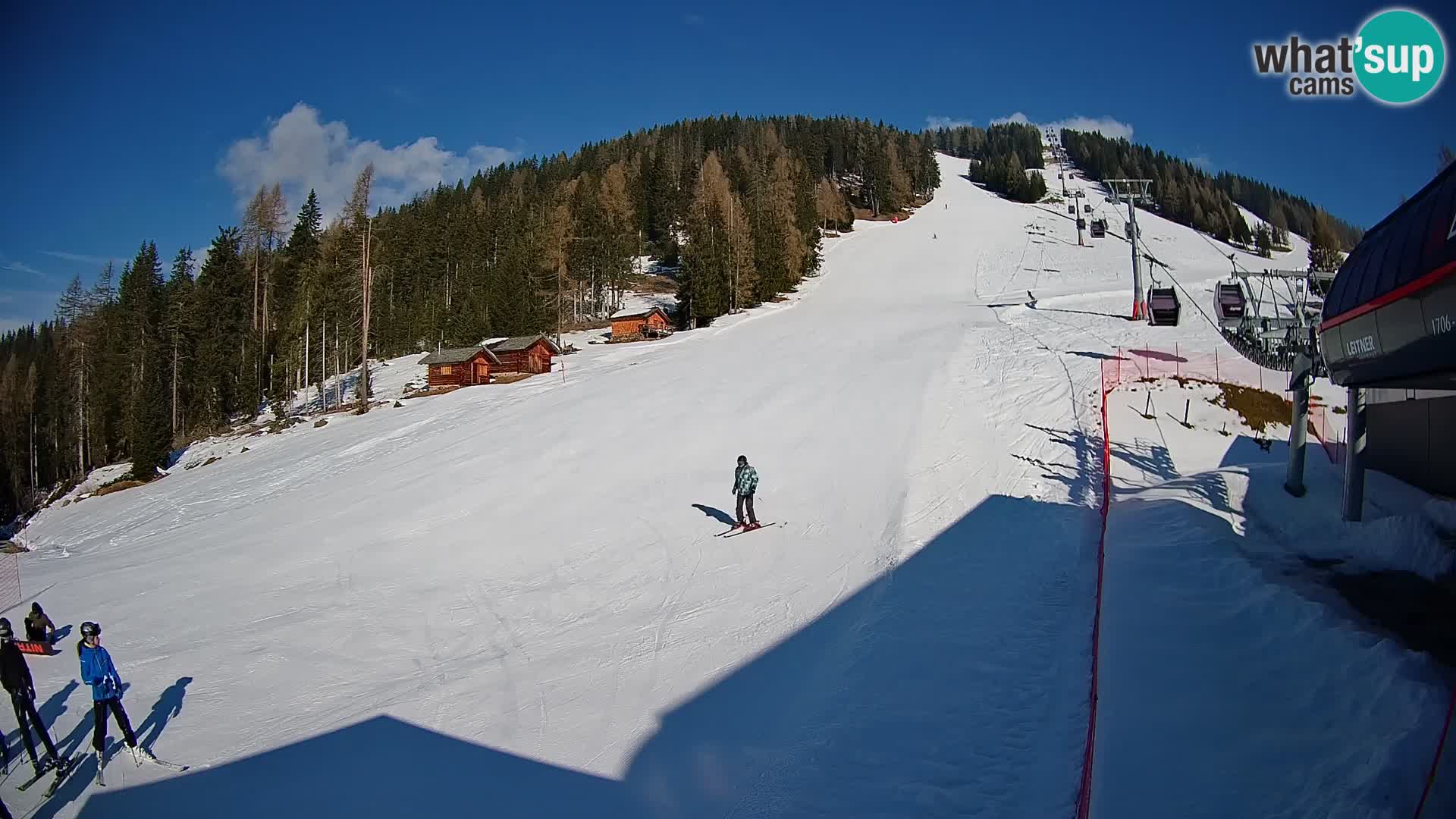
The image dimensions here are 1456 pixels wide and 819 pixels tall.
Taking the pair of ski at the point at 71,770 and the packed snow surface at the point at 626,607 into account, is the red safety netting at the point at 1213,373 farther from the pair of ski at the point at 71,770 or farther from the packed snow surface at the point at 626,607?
the pair of ski at the point at 71,770

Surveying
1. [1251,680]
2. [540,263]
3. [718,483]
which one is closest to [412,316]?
[540,263]

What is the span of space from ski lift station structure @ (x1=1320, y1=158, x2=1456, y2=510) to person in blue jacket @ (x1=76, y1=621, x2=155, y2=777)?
42.6 ft

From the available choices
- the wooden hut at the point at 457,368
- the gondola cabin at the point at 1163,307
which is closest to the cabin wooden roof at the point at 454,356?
the wooden hut at the point at 457,368

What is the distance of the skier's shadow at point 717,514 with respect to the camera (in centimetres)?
1472

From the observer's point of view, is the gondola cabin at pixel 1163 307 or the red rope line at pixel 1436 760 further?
the gondola cabin at pixel 1163 307

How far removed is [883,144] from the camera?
419ft

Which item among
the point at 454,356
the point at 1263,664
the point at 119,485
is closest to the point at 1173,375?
the point at 1263,664

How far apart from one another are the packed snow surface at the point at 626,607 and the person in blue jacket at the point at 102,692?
295mm

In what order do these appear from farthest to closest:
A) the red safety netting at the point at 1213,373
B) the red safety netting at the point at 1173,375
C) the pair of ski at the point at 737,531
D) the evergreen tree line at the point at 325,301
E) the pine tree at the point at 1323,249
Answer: the pine tree at the point at 1323,249 → the evergreen tree line at the point at 325,301 → the red safety netting at the point at 1213,373 → the pair of ski at the point at 737,531 → the red safety netting at the point at 1173,375

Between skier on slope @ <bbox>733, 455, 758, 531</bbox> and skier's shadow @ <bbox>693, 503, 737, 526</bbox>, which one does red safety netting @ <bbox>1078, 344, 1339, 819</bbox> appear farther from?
skier's shadow @ <bbox>693, 503, 737, 526</bbox>

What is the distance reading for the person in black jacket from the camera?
7.20 meters

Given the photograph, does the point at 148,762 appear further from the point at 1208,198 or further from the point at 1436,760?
the point at 1208,198

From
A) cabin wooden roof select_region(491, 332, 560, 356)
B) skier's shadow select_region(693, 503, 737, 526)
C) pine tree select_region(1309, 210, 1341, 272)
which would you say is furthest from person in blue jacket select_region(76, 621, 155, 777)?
pine tree select_region(1309, 210, 1341, 272)

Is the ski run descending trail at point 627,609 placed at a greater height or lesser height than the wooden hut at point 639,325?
lesser
